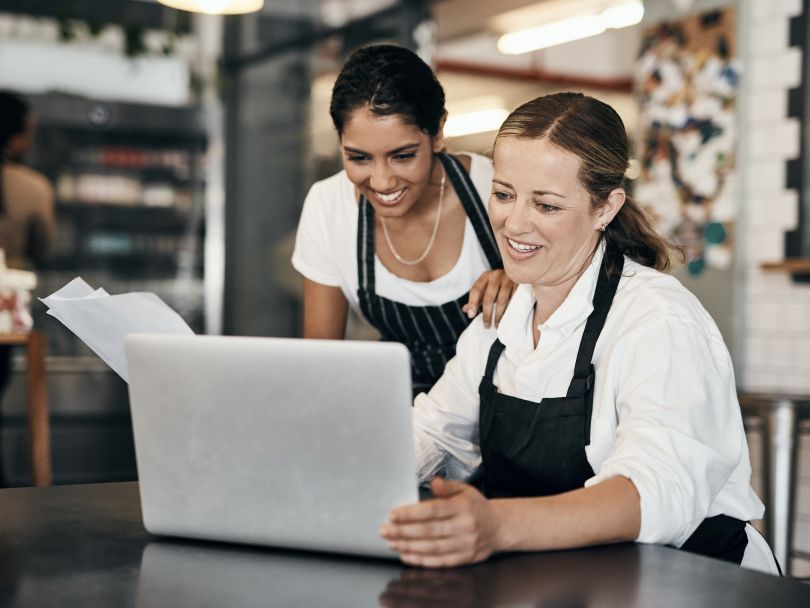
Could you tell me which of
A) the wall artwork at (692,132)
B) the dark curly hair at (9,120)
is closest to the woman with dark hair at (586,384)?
the wall artwork at (692,132)

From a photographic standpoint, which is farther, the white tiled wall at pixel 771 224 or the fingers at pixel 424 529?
the white tiled wall at pixel 771 224

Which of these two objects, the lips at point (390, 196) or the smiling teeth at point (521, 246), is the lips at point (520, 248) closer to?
the smiling teeth at point (521, 246)

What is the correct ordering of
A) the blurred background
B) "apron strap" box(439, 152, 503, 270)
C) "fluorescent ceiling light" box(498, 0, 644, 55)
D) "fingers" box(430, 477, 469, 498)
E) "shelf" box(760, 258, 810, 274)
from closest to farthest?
"fingers" box(430, 477, 469, 498)
"apron strap" box(439, 152, 503, 270)
"shelf" box(760, 258, 810, 274)
the blurred background
"fluorescent ceiling light" box(498, 0, 644, 55)

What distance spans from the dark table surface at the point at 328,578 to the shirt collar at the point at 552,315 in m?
0.44

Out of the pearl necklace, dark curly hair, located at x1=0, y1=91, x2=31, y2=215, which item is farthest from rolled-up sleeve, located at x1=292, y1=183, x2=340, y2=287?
dark curly hair, located at x1=0, y1=91, x2=31, y2=215

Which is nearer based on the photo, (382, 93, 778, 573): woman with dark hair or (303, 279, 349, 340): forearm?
(382, 93, 778, 573): woman with dark hair

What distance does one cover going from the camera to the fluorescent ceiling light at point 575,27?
6.21 m

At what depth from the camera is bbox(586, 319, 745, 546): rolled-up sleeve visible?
4.16 ft

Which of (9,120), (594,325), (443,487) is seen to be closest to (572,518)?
(443,487)

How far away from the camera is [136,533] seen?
128 centimetres

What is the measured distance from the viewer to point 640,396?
1365 mm

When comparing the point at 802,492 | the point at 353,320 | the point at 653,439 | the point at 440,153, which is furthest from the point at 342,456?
the point at 353,320

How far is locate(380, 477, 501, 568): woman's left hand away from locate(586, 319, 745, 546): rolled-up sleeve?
256 millimetres

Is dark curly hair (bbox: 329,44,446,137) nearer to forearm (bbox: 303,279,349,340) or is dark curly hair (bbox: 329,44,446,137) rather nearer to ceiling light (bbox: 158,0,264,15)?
forearm (bbox: 303,279,349,340)
